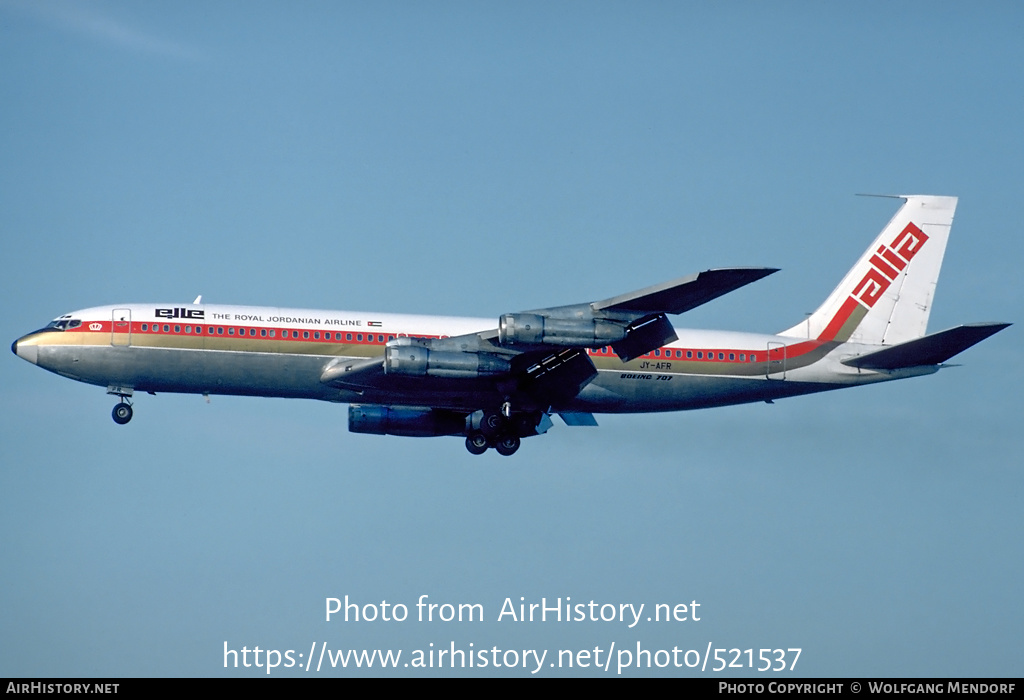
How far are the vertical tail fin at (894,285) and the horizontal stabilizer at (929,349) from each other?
2.59 meters

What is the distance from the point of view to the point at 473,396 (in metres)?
57.1

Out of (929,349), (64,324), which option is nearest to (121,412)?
(64,324)

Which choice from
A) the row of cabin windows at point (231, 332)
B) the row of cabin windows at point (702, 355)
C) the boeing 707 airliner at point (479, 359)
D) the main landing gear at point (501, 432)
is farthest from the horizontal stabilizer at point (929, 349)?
Result: the row of cabin windows at point (231, 332)

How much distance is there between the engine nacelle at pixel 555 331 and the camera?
172ft

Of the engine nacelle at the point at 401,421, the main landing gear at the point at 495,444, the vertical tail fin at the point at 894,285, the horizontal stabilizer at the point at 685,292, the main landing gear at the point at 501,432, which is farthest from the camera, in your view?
the vertical tail fin at the point at 894,285

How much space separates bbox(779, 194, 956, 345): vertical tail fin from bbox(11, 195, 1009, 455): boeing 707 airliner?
0.77ft

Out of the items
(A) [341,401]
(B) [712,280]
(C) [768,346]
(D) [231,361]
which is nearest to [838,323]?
(C) [768,346]

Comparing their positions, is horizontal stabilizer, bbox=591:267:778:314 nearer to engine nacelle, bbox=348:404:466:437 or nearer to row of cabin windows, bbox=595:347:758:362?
row of cabin windows, bbox=595:347:758:362

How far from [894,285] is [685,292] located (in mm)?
Result: 16457

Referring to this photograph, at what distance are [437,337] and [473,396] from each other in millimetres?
2801

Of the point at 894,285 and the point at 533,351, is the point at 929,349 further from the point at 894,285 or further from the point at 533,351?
the point at 533,351

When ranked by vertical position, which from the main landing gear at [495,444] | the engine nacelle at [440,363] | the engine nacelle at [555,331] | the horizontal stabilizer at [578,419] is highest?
the engine nacelle at [555,331]

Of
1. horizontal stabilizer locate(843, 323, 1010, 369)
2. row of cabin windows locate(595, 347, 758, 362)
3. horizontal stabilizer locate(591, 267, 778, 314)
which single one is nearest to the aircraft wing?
horizontal stabilizer locate(591, 267, 778, 314)

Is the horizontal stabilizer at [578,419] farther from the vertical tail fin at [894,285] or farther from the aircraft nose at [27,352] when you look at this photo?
the aircraft nose at [27,352]
